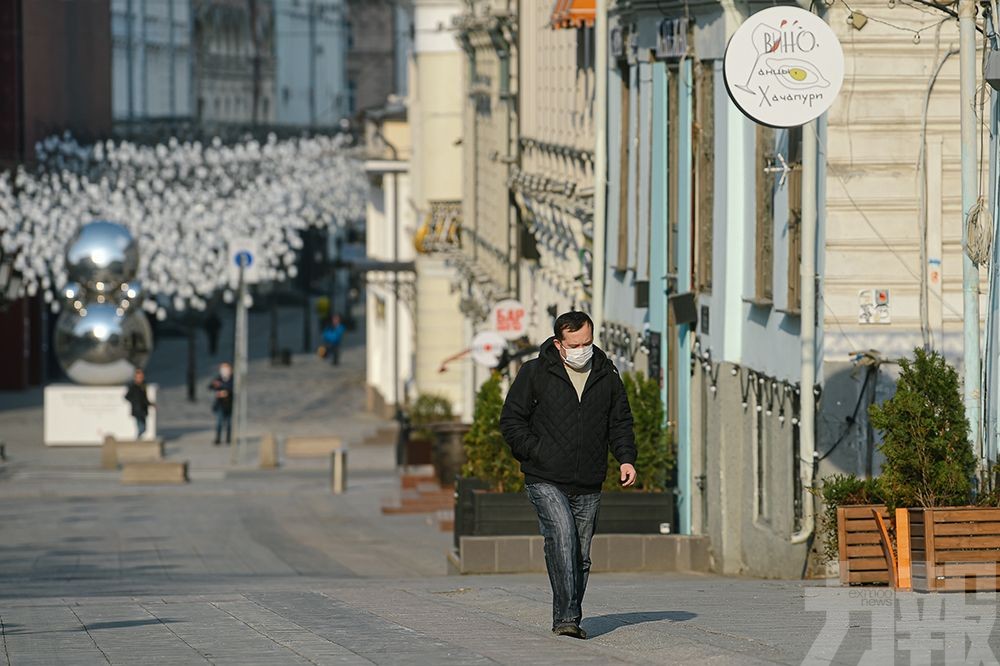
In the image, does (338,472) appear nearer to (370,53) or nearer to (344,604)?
(344,604)

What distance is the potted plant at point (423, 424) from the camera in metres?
36.8

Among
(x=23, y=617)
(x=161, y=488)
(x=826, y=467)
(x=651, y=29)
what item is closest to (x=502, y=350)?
(x=161, y=488)

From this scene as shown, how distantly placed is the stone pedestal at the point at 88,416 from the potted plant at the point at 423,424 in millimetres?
7350

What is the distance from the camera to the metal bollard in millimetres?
36906

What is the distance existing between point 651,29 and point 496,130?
63.9 feet

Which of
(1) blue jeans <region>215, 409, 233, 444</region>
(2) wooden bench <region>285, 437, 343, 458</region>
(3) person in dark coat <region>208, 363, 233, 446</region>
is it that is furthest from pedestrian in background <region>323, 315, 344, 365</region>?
(2) wooden bench <region>285, 437, 343, 458</region>

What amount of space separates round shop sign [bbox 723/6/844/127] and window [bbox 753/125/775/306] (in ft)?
10.8

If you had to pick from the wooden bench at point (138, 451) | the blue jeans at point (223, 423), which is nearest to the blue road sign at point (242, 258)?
the blue jeans at point (223, 423)

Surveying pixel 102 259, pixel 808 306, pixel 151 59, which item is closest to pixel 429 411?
pixel 102 259

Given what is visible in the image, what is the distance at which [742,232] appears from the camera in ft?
67.8

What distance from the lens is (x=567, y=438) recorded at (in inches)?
481

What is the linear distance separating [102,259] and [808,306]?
30.0 m

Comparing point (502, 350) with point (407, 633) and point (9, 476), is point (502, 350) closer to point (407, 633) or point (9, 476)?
point (9, 476)

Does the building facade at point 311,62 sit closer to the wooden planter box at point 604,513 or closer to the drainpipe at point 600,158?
the drainpipe at point 600,158
